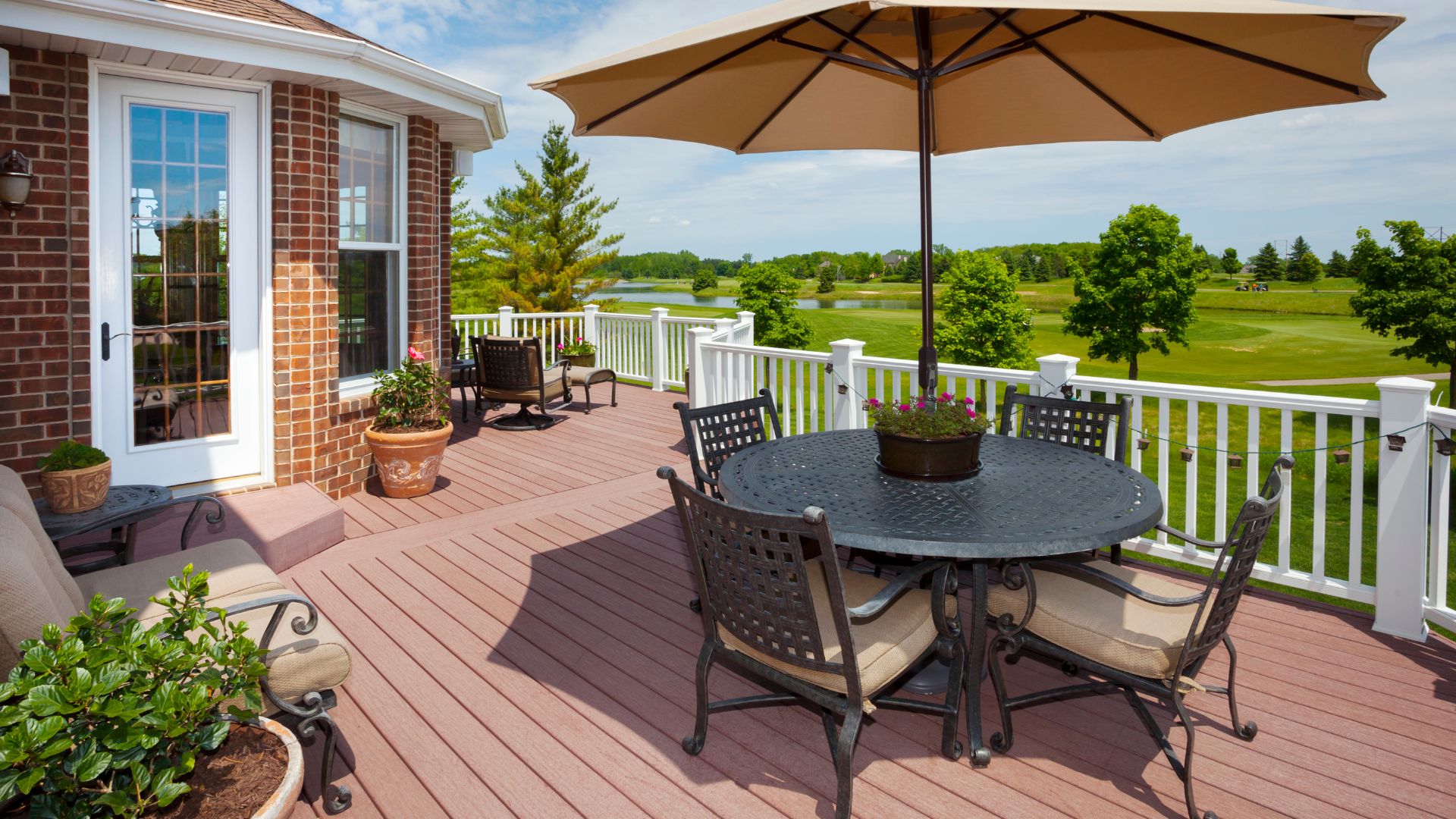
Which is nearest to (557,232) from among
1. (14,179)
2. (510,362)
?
(510,362)

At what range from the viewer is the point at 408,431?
4941mm

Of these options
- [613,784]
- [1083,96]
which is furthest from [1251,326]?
[613,784]

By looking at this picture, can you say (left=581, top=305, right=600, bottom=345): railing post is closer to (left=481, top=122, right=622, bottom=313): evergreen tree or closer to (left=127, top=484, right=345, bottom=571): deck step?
(left=127, top=484, right=345, bottom=571): deck step

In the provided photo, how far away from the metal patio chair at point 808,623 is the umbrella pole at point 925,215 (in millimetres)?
973

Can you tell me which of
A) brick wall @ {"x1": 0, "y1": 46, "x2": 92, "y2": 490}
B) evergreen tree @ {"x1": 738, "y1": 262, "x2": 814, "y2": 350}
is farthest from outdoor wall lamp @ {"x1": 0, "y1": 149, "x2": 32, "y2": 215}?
evergreen tree @ {"x1": 738, "y1": 262, "x2": 814, "y2": 350}

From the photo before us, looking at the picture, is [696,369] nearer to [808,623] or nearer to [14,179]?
[14,179]

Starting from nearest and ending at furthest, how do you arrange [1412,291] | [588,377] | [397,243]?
[397,243], [588,377], [1412,291]

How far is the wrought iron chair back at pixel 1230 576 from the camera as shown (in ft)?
6.39

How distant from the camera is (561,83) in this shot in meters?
2.88

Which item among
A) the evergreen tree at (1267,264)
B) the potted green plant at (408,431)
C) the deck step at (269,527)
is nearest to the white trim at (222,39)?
the potted green plant at (408,431)

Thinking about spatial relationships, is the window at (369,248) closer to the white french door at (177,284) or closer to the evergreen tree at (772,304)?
the white french door at (177,284)

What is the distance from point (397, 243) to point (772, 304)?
26.1 meters

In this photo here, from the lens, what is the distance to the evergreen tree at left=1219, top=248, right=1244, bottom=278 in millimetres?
36188

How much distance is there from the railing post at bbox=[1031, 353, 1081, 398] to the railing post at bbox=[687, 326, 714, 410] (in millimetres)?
3060
